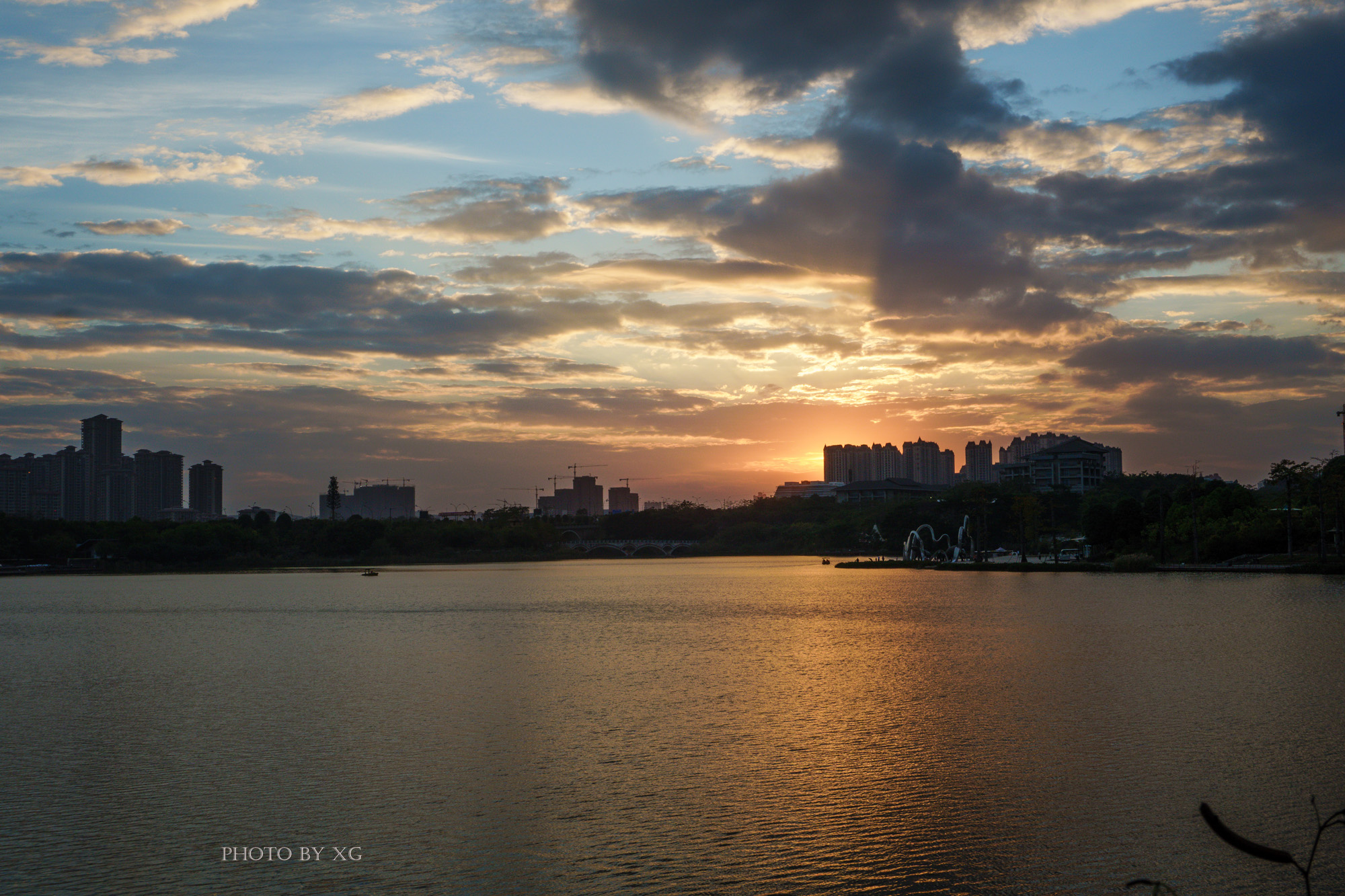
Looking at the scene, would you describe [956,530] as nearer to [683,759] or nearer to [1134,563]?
[1134,563]

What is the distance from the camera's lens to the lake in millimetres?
13617

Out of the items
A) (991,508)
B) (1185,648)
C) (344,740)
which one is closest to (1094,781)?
(344,740)

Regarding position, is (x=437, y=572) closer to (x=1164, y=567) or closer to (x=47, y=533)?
(x=47, y=533)

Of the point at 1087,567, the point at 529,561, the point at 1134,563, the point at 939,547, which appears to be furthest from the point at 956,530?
the point at 529,561

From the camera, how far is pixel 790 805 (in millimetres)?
16406

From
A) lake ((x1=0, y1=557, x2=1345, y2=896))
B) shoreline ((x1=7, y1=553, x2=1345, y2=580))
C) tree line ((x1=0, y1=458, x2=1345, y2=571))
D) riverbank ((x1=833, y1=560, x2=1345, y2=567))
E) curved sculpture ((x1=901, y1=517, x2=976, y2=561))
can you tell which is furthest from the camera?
curved sculpture ((x1=901, y1=517, x2=976, y2=561))

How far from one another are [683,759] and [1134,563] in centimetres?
7282

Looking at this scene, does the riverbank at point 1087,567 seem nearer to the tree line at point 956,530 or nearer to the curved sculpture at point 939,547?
the tree line at point 956,530

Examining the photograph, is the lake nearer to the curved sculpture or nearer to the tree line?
→ the tree line

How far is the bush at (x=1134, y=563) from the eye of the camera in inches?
3196

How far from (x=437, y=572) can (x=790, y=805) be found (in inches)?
4989

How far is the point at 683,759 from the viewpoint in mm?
19828

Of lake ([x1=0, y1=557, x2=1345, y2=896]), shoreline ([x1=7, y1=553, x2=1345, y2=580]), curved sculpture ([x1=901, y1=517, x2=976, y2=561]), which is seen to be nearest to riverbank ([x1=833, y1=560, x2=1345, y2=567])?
shoreline ([x1=7, y1=553, x2=1345, y2=580])

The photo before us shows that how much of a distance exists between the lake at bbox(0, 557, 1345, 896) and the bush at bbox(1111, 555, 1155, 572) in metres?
37.6
